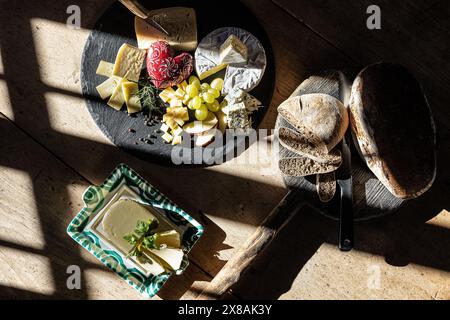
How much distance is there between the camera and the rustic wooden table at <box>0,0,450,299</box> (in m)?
1.35

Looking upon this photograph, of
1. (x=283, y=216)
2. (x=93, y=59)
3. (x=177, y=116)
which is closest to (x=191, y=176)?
(x=177, y=116)

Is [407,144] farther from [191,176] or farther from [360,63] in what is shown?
[191,176]

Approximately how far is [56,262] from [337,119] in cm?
96

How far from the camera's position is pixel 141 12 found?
1.27m

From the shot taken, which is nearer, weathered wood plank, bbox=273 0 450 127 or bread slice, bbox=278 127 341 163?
bread slice, bbox=278 127 341 163

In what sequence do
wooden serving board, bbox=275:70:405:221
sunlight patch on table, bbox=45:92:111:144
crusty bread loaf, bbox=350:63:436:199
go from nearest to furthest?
crusty bread loaf, bbox=350:63:436:199, wooden serving board, bbox=275:70:405:221, sunlight patch on table, bbox=45:92:111:144

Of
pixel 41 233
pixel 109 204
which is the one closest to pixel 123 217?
pixel 109 204

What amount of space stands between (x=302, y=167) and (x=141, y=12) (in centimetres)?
62

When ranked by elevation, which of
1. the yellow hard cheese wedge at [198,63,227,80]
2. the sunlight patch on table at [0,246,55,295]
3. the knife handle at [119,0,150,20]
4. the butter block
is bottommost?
the sunlight patch on table at [0,246,55,295]

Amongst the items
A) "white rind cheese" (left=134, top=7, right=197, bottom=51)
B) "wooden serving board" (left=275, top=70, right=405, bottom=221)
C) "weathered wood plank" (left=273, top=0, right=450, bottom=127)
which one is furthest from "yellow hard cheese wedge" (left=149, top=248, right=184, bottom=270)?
"weathered wood plank" (left=273, top=0, right=450, bottom=127)

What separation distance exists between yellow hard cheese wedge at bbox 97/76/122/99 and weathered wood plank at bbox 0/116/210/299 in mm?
258

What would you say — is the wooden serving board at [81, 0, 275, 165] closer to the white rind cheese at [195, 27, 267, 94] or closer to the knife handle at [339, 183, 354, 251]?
the white rind cheese at [195, 27, 267, 94]

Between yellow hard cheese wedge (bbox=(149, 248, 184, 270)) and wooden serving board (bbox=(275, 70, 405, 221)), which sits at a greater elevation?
wooden serving board (bbox=(275, 70, 405, 221))

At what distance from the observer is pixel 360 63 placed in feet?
4.46
